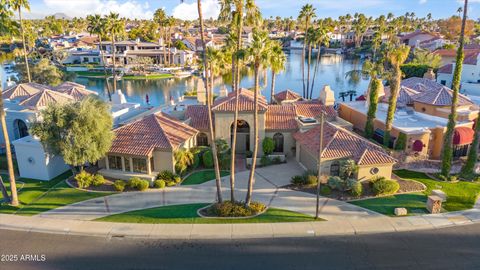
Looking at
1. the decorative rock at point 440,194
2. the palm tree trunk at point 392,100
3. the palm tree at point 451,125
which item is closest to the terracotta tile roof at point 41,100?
the palm tree trunk at point 392,100

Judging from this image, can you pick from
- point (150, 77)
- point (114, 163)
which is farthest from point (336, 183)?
point (150, 77)

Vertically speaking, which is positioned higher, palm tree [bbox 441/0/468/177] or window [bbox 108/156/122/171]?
palm tree [bbox 441/0/468/177]

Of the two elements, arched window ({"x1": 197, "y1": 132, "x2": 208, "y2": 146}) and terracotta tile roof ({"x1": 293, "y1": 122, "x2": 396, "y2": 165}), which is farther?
arched window ({"x1": 197, "y1": 132, "x2": 208, "y2": 146})

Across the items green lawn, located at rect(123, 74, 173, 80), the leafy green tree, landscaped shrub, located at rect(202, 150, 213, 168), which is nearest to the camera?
the leafy green tree

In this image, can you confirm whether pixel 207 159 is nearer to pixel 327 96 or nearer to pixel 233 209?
pixel 233 209

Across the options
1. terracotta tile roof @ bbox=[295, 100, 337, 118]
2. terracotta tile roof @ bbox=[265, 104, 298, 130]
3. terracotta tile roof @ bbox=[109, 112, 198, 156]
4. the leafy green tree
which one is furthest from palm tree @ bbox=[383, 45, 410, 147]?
the leafy green tree

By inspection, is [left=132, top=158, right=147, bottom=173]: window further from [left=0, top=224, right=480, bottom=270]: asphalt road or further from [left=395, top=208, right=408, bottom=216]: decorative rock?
[left=395, top=208, right=408, bottom=216]: decorative rock

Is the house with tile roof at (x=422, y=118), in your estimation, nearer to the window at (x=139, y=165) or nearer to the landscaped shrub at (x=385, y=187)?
the landscaped shrub at (x=385, y=187)
